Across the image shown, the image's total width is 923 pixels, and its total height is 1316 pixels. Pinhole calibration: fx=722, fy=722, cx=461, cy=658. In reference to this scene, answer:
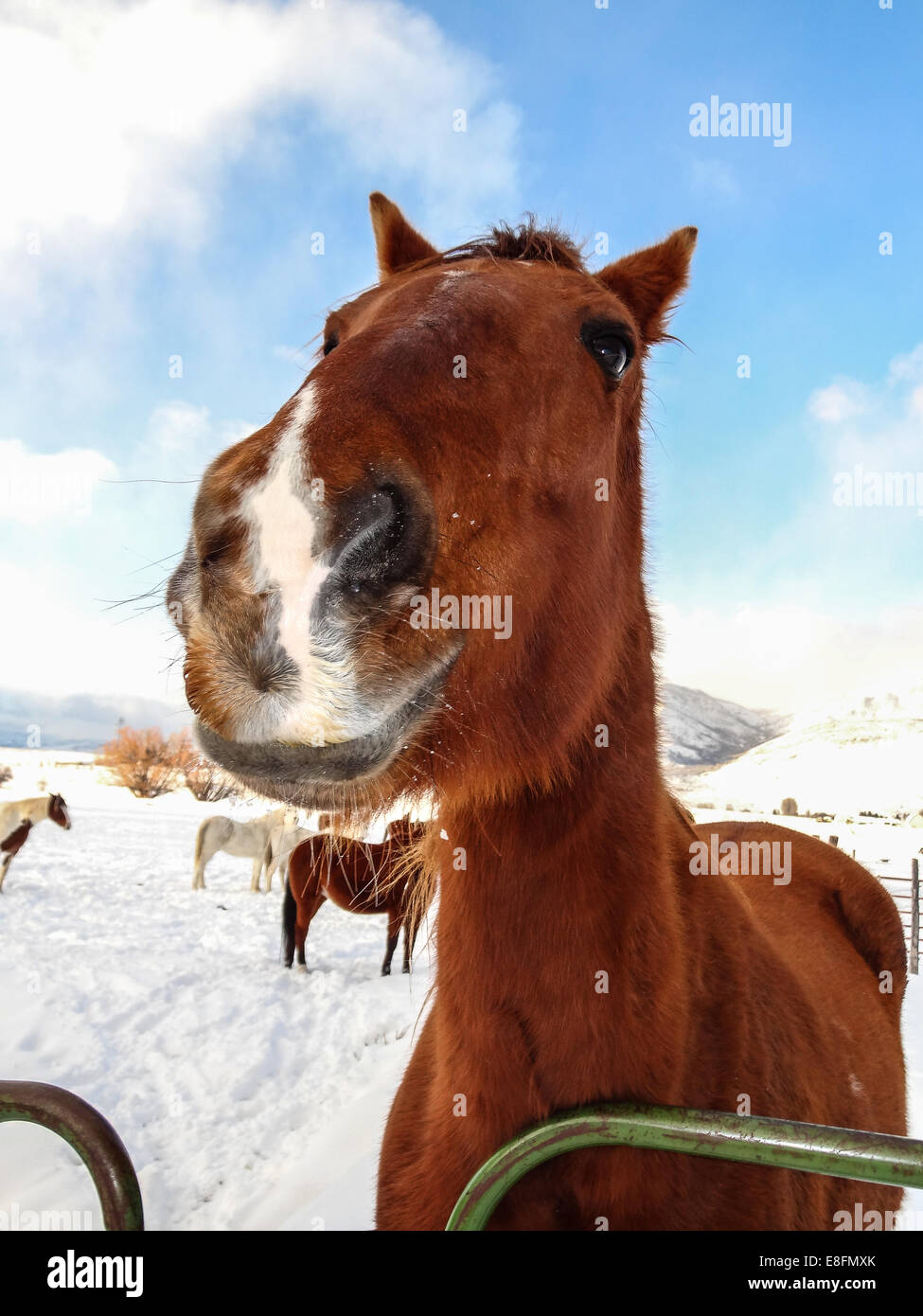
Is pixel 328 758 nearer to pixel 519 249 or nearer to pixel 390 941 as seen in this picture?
pixel 519 249

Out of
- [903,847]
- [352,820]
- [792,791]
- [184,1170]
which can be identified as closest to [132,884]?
[184,1170]

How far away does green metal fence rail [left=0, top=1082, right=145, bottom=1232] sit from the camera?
4.01 ft

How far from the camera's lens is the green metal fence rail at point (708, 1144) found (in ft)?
3.56

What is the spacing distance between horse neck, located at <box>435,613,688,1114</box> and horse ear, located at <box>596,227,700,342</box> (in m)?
1.29

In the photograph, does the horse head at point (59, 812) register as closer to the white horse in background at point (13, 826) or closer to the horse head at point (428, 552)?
the white horse in background at point (13, 826)

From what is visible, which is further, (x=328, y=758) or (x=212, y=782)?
(x=212, y=782)

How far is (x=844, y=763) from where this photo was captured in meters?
32.5

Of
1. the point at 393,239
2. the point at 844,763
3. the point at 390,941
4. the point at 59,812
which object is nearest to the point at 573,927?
the point at 393,239

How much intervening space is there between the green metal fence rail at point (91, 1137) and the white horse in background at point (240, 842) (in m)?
14.0

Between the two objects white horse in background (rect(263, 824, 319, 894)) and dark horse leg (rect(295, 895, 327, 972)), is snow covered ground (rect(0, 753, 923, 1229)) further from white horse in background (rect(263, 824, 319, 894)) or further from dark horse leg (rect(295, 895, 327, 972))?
white horse in background (rect(263, 824, 319, 894))

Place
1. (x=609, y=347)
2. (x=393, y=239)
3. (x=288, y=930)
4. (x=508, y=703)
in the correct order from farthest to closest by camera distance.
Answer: (x=288, y=930) → (x=393, y=239) → (x=609, y=347) → (x=508, y=703)

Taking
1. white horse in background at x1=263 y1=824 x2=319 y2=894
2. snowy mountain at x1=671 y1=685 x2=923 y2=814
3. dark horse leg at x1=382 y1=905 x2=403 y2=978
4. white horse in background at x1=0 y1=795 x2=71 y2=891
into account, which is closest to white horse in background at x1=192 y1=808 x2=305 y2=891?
white horse in background at x1=263 y1=824 x2=319 y2=894

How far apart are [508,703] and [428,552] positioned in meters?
0.46

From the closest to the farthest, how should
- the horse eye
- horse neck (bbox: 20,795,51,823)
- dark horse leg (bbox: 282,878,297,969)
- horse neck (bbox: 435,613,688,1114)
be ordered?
horse neck (bbox: 435,613,688,1114)
the horse eye
dark horse leg (bbox: 282,878,297,969)
horse neck (bbox: 20,795,51,823)
